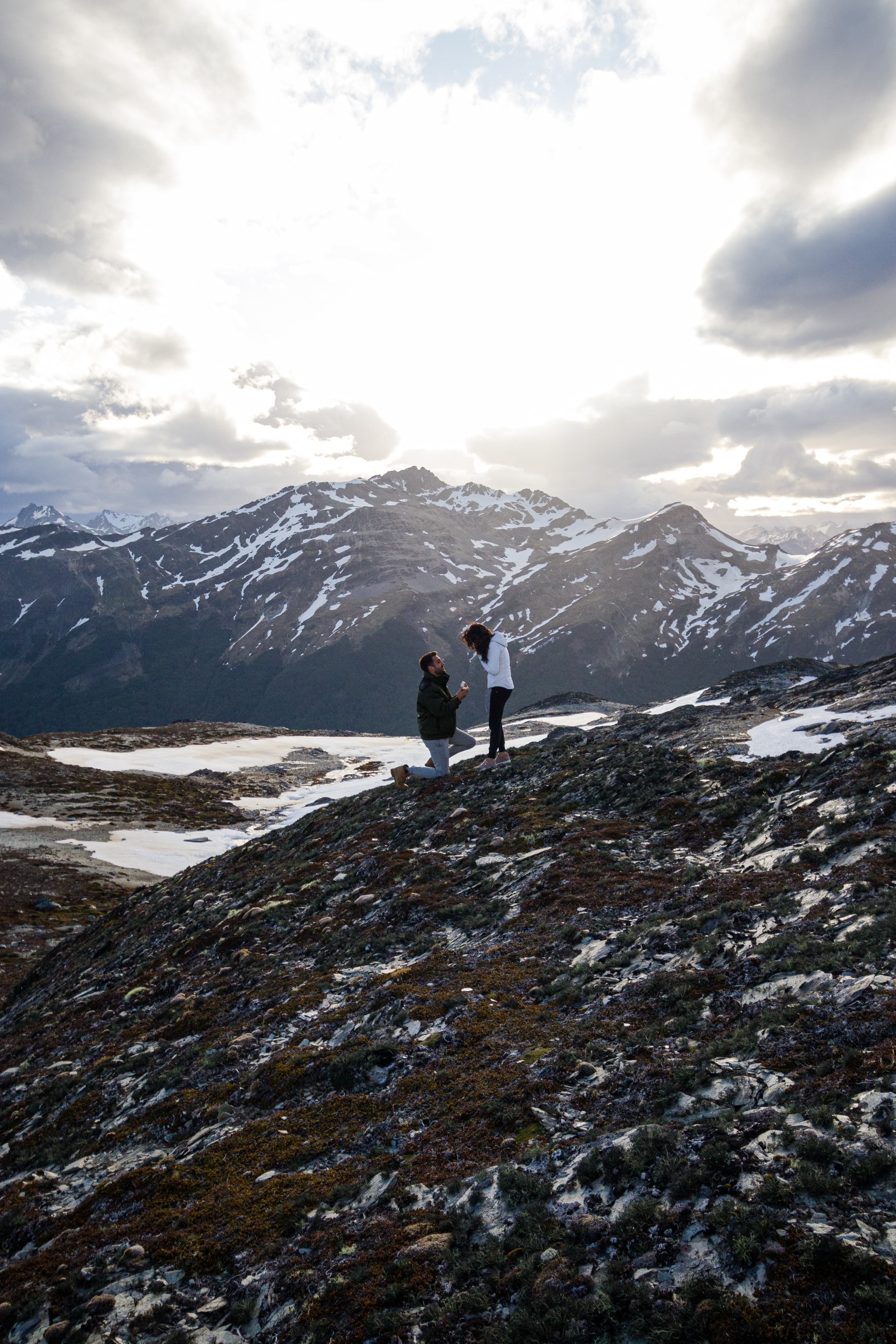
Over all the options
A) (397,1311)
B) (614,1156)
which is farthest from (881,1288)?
(397,1311)

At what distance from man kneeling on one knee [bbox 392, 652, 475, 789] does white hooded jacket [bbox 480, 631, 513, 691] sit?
1008 millimetres

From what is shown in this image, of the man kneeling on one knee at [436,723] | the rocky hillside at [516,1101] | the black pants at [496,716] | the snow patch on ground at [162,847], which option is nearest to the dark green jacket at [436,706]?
the man kneeling on one knee at [436,723]

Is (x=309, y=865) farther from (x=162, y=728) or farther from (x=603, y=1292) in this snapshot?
(x=162, y=728)

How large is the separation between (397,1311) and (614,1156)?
2.09 m

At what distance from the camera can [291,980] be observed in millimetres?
12453

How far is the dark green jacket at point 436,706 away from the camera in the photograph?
21.2m

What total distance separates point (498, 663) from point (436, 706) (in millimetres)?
2570

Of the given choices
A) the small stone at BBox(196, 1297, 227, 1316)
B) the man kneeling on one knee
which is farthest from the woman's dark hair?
the small stone at BBox(196, 1297, 227, 1316)

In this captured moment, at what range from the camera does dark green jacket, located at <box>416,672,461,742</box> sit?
21234 millimetres

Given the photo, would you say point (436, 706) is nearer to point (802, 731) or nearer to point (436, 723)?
point (436, 723)

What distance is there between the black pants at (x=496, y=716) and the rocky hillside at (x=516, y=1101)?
534 cm

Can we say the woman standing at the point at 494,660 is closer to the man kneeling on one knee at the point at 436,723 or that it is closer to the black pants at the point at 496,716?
the black pants at the point at 496,716

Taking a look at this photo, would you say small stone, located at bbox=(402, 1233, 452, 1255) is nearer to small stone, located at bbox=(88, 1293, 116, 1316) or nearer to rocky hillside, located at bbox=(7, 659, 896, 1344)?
rocky hillside, located at bbox=(7, 659, 896, 1344)

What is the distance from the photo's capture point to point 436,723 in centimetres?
2205
